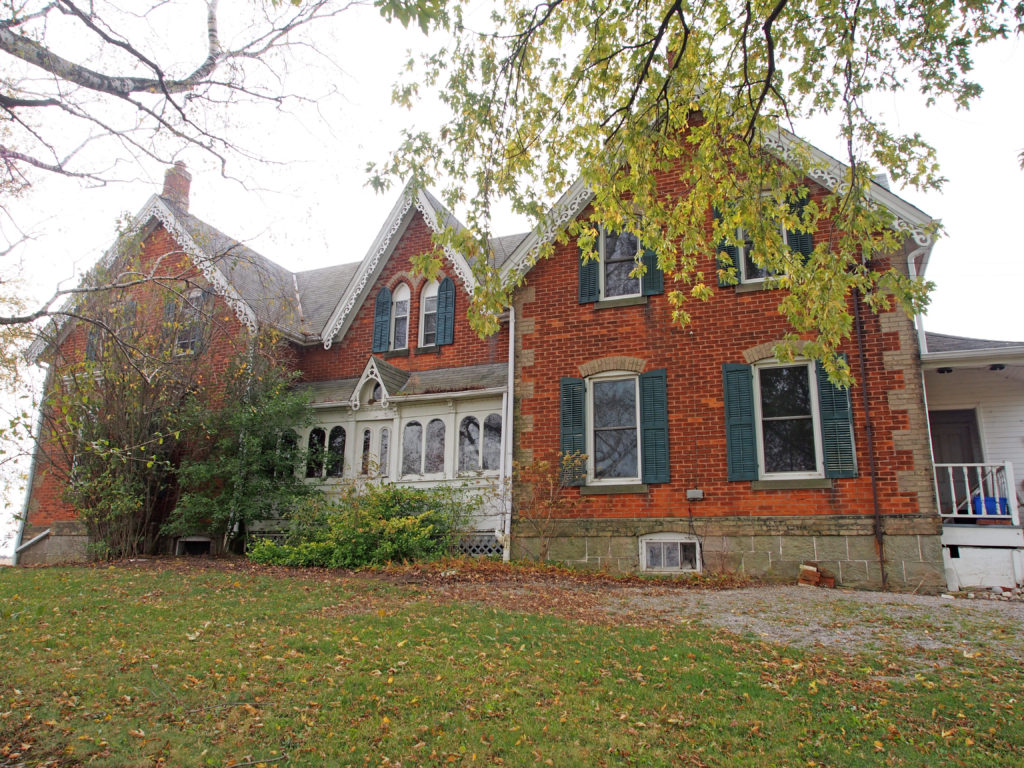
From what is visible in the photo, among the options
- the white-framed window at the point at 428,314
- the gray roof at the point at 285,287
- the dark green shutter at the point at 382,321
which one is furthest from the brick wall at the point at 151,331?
the white-framed window at the point at 428,314

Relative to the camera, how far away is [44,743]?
14.5 feet

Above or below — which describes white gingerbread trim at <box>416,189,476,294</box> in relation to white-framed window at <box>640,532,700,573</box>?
above

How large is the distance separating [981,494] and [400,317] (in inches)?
476

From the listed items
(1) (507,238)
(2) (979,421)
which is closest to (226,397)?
(1) (507,238)

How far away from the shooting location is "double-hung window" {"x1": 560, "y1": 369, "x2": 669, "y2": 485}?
1268 cm

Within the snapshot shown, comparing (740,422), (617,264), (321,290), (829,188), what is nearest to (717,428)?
(740,422)

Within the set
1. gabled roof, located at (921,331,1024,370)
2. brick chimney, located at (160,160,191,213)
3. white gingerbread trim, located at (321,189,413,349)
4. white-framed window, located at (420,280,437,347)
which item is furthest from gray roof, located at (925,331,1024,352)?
brick chimney, located at (160,160,191,213)

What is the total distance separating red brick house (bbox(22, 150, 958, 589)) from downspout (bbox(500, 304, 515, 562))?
1.6 inches

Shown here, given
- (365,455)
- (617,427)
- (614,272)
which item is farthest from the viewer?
(365,455)

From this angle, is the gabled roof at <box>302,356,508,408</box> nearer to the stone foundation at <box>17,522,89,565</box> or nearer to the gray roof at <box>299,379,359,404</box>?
the gray roof at <box>299,379,359,404</box>

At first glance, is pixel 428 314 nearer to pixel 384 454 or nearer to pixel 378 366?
pixel 378 366

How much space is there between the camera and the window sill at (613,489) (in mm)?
12617

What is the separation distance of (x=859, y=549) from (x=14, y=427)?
11095mm

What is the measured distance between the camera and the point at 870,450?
37.1 ft
